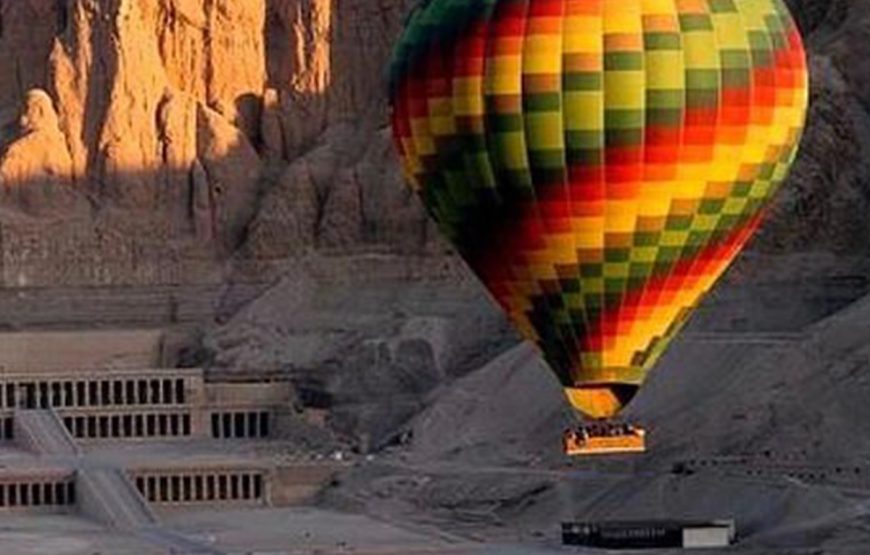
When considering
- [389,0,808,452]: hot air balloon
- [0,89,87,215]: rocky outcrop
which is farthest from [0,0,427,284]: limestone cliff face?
[389,0,808,452]: hot air balloon

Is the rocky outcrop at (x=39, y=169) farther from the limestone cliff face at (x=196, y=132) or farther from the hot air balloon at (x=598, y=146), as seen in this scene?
the hot air balloon at (x=598, y=146)

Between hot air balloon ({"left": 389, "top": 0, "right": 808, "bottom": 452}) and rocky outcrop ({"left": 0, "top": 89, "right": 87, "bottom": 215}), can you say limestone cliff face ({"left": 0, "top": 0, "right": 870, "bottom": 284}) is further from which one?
hot air balloon ({"left": 389, "top": 0, "right": 808, "bottom": 452})

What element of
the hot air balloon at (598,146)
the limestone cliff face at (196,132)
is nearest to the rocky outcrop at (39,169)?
the limestone cliff face at (196,132)

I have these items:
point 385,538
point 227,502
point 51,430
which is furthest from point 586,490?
point 51,430

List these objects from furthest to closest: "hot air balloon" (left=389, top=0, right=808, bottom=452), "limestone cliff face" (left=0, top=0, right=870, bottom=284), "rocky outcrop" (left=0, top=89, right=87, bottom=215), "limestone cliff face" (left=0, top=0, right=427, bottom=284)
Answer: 1. "rocky outcrop" (left=0, top=89, right=87, bottom=215)
2. "limestone cliff face" (left=0, top=0, right=427, bottom=284)
3. "limestone cliff face" (left=0, top=0, right=870, bottom=284)
4. "hot air balloon" (left=389, top=0, right=808, bottom=452)

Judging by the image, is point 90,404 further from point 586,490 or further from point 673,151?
point 673,151

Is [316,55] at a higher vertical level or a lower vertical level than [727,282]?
higher

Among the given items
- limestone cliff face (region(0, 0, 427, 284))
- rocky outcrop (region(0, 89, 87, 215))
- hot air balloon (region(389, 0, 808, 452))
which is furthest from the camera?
rocky outcrop (region(0, 89, 87, 215))
